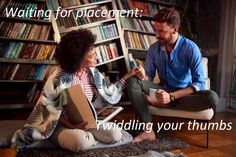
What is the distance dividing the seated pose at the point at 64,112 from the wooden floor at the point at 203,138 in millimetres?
539

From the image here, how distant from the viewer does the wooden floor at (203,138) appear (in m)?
1.96

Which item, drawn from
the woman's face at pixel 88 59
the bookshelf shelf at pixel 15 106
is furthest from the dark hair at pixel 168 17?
the bookshelf shelf at pixel 15 106

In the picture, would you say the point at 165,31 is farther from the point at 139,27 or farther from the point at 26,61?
the point at 26,61

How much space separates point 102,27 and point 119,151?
5.04ft

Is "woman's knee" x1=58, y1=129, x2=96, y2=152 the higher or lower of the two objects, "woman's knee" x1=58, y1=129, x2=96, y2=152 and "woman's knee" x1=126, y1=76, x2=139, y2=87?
the lower

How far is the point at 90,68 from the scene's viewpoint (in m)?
2.00

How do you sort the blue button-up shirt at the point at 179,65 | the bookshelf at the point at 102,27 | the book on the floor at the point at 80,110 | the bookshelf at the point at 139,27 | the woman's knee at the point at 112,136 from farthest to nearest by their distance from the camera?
the bookshelf at the point at 139,27
the bookshelf at the point at 102,27
the blue button-up shirt at the point at 179,65
the woman's knee at the point at 112,136
the book on the floor at the point at 80,110

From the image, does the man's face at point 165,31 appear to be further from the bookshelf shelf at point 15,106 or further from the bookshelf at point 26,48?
the bookshelf shelf at point 15,106

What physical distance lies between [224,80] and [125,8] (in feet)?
4.17

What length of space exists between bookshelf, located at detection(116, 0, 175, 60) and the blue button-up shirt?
83 cm

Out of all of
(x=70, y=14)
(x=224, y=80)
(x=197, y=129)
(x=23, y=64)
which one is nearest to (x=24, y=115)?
(x=23, y=64)

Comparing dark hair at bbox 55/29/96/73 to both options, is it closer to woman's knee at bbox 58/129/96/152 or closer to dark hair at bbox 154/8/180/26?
woman's knee at bbox 58/129/96/152

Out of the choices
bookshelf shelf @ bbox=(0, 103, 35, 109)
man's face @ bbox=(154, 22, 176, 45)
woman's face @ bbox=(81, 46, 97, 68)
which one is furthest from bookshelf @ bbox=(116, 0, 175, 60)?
woman's face @ bbox=(81, 46, 97, 68)

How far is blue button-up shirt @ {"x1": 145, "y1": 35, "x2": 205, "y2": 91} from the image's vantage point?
6.98 feet
